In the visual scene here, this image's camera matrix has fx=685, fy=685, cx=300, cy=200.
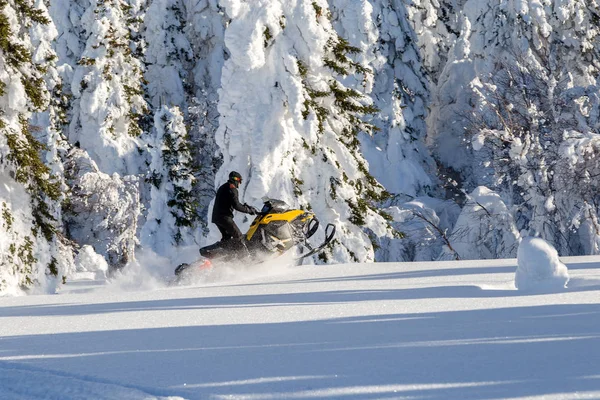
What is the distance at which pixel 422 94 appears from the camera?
33875 mm

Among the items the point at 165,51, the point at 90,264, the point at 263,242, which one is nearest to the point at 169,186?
the point at 90,264

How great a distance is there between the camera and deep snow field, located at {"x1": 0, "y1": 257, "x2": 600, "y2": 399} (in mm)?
3977

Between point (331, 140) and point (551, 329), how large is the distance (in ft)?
40.9

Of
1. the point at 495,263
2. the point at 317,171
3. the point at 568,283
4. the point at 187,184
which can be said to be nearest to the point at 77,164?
the point at 187,184

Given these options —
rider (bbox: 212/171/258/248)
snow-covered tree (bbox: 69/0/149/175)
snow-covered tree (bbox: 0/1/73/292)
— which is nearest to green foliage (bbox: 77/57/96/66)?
snow-covered tree (bbox: 69/0/149/175)

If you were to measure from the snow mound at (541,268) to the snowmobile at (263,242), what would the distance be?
542cm

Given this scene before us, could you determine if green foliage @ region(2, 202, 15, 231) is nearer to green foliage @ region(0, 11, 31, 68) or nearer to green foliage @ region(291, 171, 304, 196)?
green foliage @ region(0, 11, 31, 68)

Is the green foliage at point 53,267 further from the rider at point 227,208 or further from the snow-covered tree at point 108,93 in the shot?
the snow-covered tree at point 108,93

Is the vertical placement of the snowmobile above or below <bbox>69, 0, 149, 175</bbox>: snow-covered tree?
below

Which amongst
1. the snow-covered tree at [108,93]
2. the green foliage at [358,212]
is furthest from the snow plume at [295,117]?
the snow-covered tree at [108,93]

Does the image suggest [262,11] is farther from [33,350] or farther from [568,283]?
[33,350]

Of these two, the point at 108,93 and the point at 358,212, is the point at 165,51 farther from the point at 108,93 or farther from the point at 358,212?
the point at 358,212

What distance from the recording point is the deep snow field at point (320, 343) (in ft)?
13.0

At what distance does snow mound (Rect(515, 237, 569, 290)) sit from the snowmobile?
5.42m
